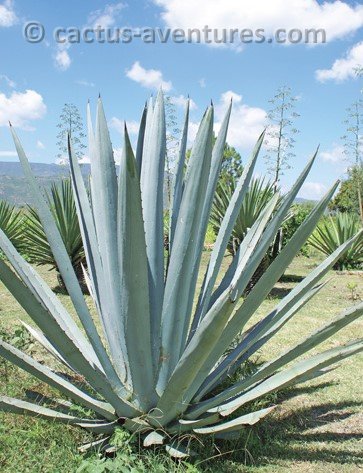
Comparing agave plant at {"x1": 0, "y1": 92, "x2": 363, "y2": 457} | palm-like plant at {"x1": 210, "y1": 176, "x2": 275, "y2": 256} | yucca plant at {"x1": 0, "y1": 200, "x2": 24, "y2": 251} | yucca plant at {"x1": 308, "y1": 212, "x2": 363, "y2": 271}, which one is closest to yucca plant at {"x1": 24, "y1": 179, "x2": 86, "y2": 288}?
yucca plant at {"x1": 0, "y1": 200, "x2": 24, "y2": 251}

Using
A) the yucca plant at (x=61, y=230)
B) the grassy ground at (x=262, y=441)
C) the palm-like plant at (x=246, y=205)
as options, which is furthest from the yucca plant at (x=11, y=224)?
the grassy ground at (x=262, y=441)

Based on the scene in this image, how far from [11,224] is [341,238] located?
6.84 m

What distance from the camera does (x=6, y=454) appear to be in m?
2.45

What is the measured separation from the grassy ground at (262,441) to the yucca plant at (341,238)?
6.91 meters

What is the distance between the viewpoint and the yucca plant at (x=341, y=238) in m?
10.7

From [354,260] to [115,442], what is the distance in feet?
32.4

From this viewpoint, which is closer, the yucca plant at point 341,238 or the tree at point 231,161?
the yucca plant at point 341,238

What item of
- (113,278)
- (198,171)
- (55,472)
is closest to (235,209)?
(198,171)

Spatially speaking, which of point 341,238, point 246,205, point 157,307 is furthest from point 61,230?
point 341,238

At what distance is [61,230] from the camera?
7848 mm

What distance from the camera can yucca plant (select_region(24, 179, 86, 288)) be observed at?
7.85m

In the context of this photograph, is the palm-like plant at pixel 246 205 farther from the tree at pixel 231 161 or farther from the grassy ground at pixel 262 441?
the tree at pixel 231 161

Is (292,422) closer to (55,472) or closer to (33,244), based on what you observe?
(55,472)

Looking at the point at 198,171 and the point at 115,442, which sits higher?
the point at 198,171
